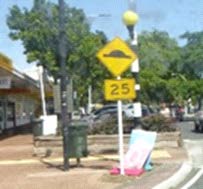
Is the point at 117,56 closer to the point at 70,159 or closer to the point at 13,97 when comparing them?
the point at 70,159

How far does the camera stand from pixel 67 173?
650 inches

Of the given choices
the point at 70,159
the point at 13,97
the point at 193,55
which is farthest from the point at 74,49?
the point at 70,159

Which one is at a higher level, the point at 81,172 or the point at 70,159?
the point at 70,159

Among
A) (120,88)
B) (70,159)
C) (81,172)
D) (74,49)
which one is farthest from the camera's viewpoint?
(74,49)

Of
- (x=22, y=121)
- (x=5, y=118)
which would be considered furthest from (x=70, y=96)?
(x=22, y=121)

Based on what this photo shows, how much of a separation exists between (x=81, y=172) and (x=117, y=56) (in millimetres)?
3077

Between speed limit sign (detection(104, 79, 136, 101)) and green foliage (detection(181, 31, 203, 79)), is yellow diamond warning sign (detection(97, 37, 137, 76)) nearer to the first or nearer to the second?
speed limit sign (detection(104, 79, 136, 101))

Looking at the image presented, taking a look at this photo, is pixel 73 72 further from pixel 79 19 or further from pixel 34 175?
pixel 34 175

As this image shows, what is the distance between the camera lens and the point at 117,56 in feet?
52.3

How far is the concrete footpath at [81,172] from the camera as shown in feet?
47.1

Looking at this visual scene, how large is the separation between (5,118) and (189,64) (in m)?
51.0

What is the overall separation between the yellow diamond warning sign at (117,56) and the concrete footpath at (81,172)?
2569mm

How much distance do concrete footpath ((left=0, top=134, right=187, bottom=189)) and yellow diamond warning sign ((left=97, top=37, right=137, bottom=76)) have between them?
257cm

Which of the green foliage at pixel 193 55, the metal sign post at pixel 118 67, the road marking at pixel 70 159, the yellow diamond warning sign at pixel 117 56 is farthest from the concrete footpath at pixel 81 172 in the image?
the green foliage at pixel 193 55
